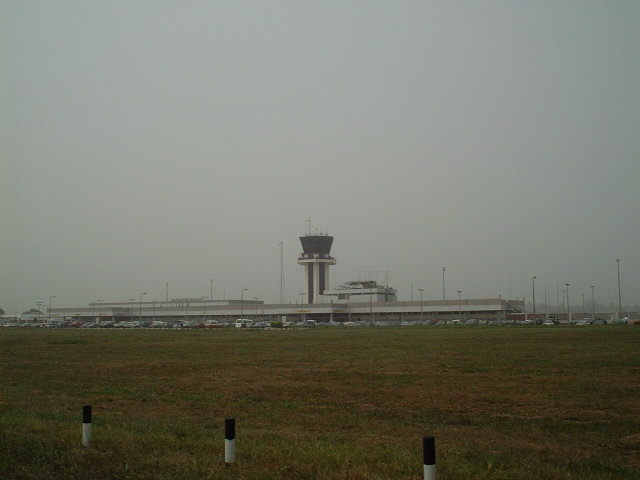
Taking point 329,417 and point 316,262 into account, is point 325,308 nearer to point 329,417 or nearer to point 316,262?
point 316,262

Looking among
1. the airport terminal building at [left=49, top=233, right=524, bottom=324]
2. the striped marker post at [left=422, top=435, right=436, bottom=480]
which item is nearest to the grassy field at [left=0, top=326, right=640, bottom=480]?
the striped marker post at [left=422, top=435, right=436, bottom=480]

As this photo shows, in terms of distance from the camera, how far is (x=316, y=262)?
193875mm

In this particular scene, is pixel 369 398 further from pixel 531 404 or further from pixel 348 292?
pixel 348 292

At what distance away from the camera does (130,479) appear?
34.5 ft

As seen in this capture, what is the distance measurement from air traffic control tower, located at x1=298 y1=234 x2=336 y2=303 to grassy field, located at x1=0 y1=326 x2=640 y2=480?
152232 mm

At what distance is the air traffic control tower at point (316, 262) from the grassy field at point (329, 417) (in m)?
152

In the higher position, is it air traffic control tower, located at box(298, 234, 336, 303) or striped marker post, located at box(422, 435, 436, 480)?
air traffic control tower, located at box(298, 234, 336, 303)

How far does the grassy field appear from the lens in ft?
37.9

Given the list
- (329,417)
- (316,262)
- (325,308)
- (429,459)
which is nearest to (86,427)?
(429,459)

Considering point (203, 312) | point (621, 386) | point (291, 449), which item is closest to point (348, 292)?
point (203, 312)

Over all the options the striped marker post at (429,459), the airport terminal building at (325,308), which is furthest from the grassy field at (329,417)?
the airport terminal building at (325,308)

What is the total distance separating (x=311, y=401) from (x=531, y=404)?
7424mm

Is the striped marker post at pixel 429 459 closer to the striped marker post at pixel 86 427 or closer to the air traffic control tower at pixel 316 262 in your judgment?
the striped marker post at pixel 86 427

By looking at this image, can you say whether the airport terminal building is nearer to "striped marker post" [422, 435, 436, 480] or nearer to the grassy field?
the grassy field
